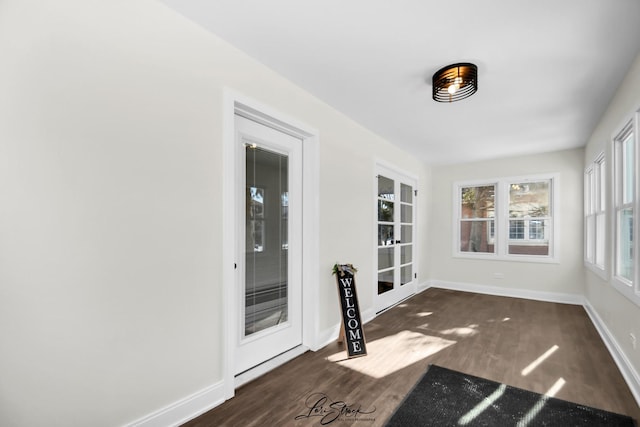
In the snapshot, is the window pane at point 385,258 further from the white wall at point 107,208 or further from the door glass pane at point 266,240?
the white wall at point 107,208

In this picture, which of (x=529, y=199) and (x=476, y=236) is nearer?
(x=529, y=199)

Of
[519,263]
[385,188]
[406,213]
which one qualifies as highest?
[385,188]

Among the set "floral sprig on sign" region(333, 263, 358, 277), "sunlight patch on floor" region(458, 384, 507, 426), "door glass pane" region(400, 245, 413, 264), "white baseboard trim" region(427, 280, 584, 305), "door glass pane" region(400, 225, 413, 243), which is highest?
"door glass pane" region(400, 225, 413, 243)

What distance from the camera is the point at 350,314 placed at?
9.89 feet

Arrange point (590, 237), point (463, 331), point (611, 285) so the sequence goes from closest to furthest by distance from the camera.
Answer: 1. point (611, 285)
2. point (463, 331)
3. point (590, 237)

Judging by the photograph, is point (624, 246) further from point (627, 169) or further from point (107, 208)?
point (107, 208)

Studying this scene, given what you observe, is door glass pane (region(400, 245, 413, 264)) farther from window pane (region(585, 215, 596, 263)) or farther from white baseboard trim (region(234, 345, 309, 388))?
white baseboard trim (region(234, 345, 309, 388))

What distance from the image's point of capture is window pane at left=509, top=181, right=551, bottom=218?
5219mm

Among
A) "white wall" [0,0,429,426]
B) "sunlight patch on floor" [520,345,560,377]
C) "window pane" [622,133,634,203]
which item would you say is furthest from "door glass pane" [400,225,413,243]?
"white wall" [0,0,429,426]

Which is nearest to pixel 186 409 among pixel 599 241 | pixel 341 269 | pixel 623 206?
pixel 341 269

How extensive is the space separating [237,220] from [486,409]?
2.23m

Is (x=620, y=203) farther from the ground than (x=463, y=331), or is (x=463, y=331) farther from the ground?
(x=620, y=203)

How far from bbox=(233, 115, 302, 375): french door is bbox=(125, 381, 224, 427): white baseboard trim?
30 centimetres

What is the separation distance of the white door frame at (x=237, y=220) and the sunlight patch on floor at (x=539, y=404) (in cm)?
171
